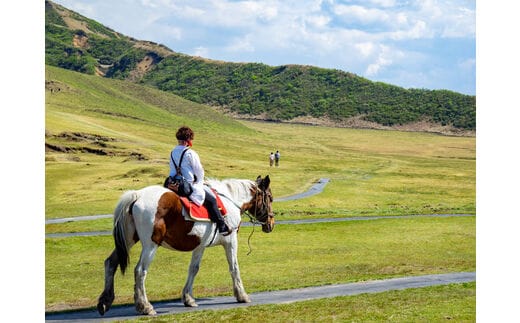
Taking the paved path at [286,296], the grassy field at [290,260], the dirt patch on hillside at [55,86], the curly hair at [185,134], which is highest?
the dirt patch on hillside at [55,86]

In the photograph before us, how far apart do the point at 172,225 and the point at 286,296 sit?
4.90 m

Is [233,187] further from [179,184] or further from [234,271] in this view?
[234,271]

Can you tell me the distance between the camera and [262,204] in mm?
19078

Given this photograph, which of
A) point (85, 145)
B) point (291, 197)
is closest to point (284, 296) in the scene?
point (291, 197)

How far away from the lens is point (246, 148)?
132750 millimetres

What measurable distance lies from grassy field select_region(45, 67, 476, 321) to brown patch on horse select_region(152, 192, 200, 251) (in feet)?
7.63

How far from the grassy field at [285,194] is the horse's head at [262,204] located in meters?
2.83

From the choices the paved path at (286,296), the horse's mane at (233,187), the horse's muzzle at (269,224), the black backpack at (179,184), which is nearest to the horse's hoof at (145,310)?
the paved path at (286,296)

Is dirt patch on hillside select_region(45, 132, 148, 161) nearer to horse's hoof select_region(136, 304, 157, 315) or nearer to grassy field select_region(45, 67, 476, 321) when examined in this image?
grassy field select_region(45, 67, 476, 321)

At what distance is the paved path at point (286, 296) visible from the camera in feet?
53.6

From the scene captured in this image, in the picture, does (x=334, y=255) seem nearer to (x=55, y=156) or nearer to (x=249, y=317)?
(x=249, y=317)

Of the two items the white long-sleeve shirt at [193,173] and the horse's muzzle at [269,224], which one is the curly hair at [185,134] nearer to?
the white long-sleeve shirt at [193,173]
